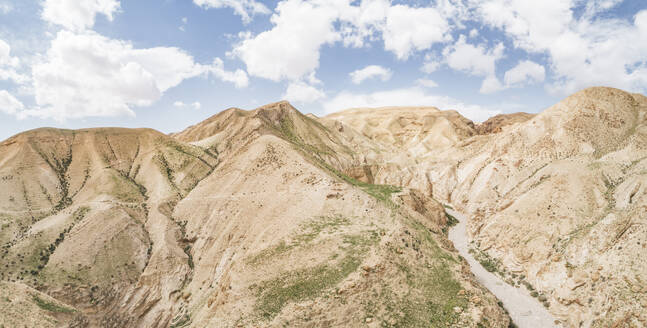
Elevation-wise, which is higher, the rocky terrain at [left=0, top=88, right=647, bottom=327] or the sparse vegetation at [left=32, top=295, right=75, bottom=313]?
the rocky terrain at [left=0, top=88, right=647, bottom=327]

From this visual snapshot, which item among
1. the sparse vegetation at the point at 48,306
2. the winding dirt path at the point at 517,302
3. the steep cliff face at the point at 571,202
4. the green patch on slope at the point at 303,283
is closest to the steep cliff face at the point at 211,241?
the green patch on slope at the point at 303,283

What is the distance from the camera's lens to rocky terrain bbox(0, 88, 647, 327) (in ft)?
69.1

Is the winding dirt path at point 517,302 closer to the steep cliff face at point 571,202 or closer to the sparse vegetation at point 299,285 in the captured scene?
the steep cliff face at point 571,202

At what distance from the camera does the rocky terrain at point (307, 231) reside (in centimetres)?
2105

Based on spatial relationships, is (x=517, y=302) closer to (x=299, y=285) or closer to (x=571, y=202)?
(x=571, y=202)

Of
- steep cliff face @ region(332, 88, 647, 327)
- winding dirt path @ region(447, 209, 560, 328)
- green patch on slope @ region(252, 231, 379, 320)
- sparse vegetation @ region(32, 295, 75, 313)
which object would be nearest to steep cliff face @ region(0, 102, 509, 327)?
green patch on slope @ region(252, 231, 379, 320)

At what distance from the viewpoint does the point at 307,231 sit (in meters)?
28.4

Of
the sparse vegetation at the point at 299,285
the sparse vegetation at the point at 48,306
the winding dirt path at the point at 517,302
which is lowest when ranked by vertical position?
the winding dirt path at the point at 517,302

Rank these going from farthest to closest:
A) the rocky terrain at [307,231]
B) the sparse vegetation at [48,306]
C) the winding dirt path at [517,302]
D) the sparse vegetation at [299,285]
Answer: the winding dirt path at [517,302] < the sparse vegetation at [48,306] < the rocky terrain at [307,231] < the sparse vegetation at [299,285]

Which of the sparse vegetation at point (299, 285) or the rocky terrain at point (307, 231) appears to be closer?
the sparse vegetation at point (299, 285)

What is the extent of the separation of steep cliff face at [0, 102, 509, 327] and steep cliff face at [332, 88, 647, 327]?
712 cm

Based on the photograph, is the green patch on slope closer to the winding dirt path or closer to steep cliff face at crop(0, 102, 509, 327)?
steep cliff face at crop(0, 102, 509, 327)

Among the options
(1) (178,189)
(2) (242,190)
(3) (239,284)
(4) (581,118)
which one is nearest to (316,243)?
(3) (239,284)

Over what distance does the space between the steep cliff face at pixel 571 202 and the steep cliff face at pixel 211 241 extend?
7118mm
